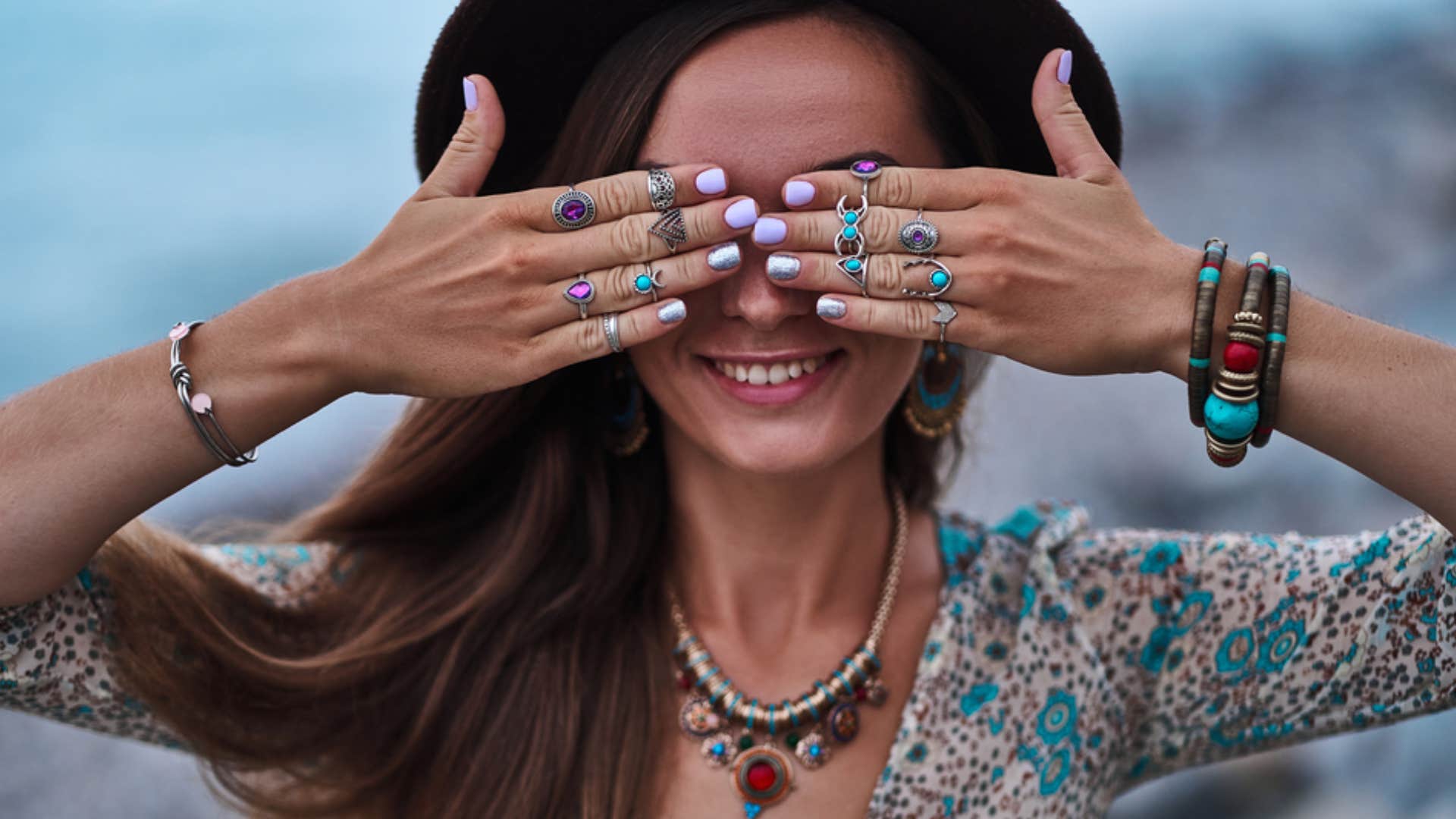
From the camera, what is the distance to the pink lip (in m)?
1.77

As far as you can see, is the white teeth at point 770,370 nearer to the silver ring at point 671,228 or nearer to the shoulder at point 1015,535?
the silver ring at point 671,228

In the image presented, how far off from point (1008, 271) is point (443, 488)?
977 millimetres

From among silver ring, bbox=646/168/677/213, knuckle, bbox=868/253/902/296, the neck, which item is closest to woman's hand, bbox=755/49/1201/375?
knuckle, bbox=868/253/902/296

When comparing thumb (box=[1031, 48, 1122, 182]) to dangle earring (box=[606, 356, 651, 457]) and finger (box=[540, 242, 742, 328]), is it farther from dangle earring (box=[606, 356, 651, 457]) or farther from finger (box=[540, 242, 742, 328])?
dangle earring (box=[606, 356, 651, 457])

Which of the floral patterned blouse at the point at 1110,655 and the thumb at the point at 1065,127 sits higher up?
the thumb at the point at 1065,127

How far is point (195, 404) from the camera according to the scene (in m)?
1.65

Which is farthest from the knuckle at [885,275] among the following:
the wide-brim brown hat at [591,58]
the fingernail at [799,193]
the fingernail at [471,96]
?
the fingernail at [471,96]

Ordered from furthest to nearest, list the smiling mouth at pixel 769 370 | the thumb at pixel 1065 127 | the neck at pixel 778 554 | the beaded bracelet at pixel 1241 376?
the neck at pixel 778 554
the smiling mouth at pixel 769 370
the thumb at pixel 1065 127
the beaded bracelet at pixel 1241 376

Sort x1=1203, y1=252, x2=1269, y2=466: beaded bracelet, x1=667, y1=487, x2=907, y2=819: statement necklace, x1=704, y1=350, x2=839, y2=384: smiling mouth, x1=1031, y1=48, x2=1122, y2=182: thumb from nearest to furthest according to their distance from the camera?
x1=1203, y1=252, x2=1269, y2=466: beaded bracelet, x1=1031, y1=48, x2=1122, y2=182: thumb, x1=704, y1=350, x2=839, y2=384: smiling mouth, x1=667, y1=487, x2=907, y2=819: statement necklace

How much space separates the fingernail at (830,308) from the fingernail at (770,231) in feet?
0.30

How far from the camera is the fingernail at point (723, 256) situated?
159 centimetres

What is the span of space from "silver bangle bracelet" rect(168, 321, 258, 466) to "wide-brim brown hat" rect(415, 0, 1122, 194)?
44 cm

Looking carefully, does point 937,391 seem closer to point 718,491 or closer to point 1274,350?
point 718,491

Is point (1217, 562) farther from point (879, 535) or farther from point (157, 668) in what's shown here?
point (157, 668)
